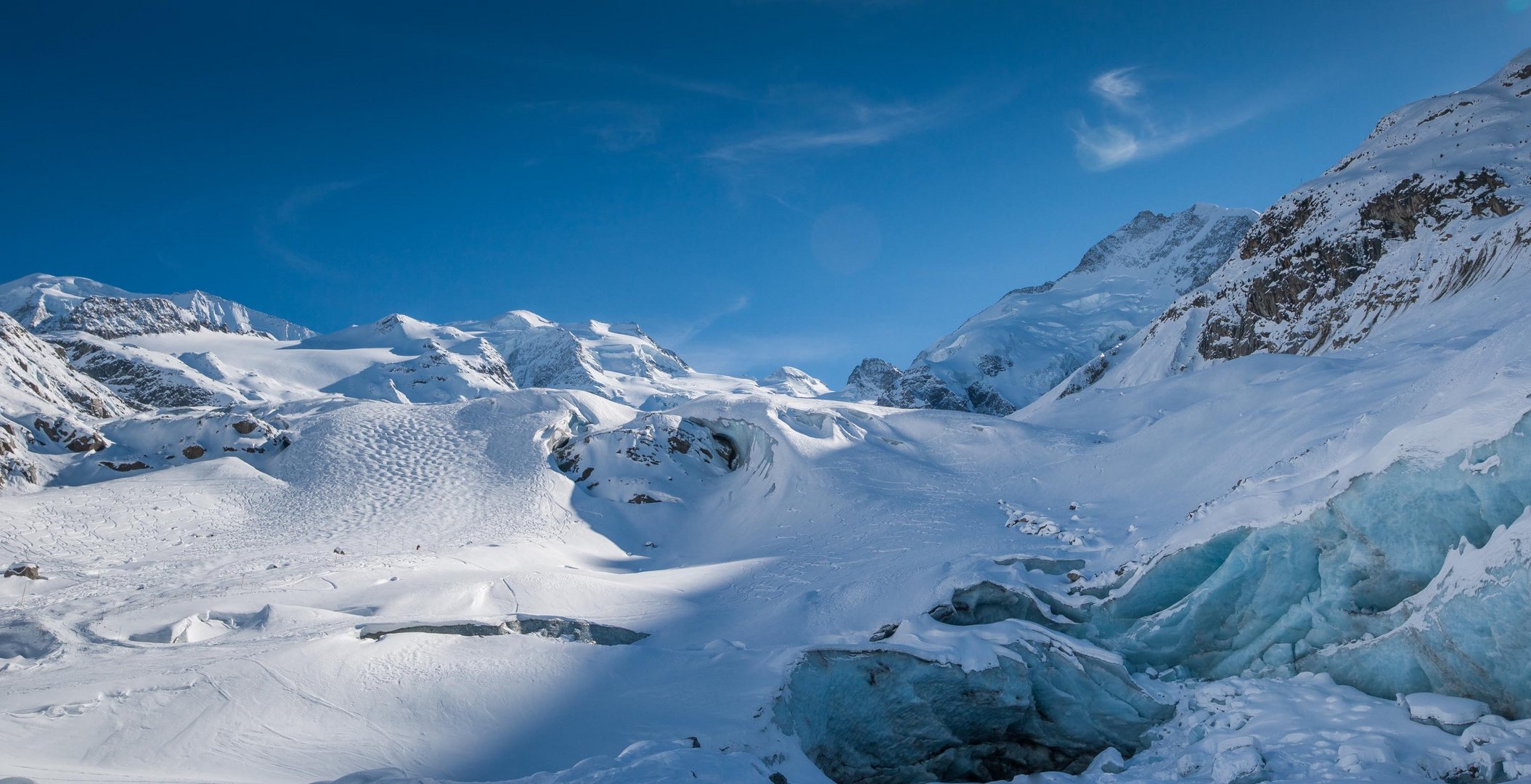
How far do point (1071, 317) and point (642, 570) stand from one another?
108189 mm

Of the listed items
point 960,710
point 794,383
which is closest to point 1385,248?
point 960,710

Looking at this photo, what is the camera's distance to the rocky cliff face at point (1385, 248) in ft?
101

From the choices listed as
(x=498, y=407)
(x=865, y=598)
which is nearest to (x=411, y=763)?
(x=865, y=598)

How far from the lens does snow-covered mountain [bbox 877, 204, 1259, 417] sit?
97375 millimetres

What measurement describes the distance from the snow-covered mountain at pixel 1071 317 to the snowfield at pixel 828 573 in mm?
56482

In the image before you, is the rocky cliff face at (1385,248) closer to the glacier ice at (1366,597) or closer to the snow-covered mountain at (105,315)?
the glacier ice at (1366,597)

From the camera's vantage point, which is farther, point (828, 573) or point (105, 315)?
point (105, 315)

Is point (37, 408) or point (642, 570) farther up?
point (37, 408)

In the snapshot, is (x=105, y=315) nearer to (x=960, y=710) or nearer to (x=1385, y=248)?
(x=960, y=710)

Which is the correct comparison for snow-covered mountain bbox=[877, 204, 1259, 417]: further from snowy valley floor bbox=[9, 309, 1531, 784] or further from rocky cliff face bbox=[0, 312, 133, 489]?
rocky cliff face bbox=[0, 312, 133, 489]

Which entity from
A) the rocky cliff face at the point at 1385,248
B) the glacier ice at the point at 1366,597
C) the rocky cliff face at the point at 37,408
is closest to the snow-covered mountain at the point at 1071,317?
the rocky cliff face at the point at 1385,248

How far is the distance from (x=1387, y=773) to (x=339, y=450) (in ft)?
111

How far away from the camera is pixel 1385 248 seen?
132 ft

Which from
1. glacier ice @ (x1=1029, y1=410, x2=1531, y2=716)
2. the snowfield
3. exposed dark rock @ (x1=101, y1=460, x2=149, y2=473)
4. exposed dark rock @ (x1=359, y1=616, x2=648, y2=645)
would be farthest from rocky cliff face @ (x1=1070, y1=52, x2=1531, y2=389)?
exposed dark rock @ (x1=101, y1=460, x2=149, y2=473)
